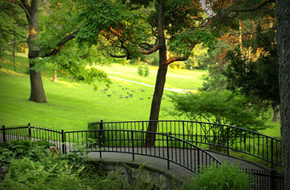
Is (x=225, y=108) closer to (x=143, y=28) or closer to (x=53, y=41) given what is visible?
(x=143, y=28)

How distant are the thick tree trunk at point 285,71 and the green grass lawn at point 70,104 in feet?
31.0

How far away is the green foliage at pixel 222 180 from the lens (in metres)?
4.75

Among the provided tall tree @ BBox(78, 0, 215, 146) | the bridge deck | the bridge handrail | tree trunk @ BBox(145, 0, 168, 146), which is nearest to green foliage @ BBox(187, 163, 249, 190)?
the bridge deck

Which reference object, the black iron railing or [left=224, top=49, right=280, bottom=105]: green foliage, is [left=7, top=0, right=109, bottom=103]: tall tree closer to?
the black iron railing

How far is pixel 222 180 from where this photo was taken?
4.78 metres

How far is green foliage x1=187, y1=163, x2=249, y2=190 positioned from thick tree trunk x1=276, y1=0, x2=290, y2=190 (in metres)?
1.52

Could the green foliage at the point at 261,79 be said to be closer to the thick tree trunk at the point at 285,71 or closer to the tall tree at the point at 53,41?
the thick tree trunk at the point at 285,71

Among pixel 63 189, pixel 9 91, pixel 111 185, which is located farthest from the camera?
pixel 9 91

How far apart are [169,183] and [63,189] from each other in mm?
3161

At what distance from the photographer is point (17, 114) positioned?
19.9 meters

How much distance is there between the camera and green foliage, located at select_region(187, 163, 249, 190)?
4.75 meters

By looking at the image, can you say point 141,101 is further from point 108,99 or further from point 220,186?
point 220,186

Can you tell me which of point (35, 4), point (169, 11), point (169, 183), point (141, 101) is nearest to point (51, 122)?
point (35, 4)

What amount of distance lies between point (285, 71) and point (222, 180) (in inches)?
110
